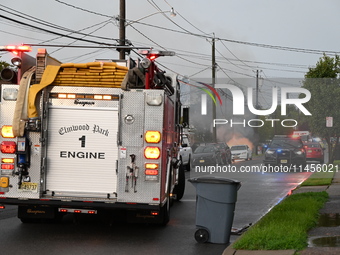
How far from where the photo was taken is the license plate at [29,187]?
35.0ft

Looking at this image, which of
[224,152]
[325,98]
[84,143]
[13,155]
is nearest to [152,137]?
[84,143]

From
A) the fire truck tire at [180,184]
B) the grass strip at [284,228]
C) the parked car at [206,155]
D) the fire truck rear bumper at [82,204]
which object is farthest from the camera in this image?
the parked car at [206,155]

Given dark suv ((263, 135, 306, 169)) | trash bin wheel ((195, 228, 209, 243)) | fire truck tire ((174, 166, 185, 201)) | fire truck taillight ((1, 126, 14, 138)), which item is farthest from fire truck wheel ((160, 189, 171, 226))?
dark suv ((263, 135, 306, 169))

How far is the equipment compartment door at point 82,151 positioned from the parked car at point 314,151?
29905 mm

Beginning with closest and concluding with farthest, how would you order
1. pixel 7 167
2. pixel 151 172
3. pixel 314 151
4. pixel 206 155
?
pixel 151 172 < pixel 7 167 < pixel 206 155 < pixel 314 151

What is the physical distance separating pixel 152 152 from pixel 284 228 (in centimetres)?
246

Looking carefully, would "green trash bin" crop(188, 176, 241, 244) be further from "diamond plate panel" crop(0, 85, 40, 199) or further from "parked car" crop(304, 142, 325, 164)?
"parked car" crop(304, 142, 325, 164)

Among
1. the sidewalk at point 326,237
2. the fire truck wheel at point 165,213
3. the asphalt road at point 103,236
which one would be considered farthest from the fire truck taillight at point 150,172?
the sidewalk at point 326,237

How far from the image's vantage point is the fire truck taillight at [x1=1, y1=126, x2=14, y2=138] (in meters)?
10.7

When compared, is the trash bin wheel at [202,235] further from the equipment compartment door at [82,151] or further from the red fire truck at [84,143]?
the equipment compartment door at [82,151]

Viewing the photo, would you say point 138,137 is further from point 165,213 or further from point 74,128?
point 165,213

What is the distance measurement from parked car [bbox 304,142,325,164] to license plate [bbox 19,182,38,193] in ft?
99.5

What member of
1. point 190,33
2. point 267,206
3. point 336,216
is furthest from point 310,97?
point 336,216

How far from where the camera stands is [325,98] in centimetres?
3859
